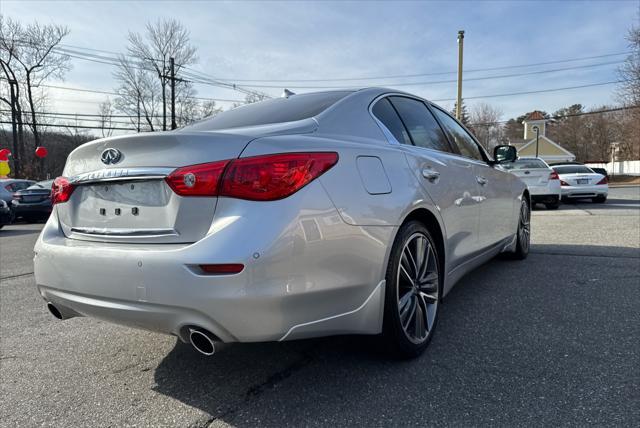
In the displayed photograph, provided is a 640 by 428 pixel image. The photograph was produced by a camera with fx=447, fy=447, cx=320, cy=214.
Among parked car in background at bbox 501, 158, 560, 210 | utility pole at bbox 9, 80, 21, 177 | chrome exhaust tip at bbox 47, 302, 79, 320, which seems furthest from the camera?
utility pole at bbox 9, 80, 21, 177

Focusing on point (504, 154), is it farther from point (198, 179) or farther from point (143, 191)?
point (143, 191)

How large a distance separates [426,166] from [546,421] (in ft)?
4.89

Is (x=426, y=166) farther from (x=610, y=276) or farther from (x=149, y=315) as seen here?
(x=610, y=276)

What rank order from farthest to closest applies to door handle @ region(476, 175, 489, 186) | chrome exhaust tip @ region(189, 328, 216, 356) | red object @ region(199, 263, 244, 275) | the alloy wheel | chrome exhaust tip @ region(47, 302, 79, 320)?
door handle @ region(476, 175, 489, 186) < the alloy wheel < chrome exhaust tip @ region(47, 302, 79, 320) < chrome exhaust tip @ region(189, 328, 216, 356) < red object @ region(199, 263, 244, 275)

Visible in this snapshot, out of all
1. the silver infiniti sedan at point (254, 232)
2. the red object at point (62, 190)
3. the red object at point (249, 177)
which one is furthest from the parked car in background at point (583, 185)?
the red object at point (62, 190)

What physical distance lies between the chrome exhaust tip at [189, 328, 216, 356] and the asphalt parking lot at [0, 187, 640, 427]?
0.34 metres

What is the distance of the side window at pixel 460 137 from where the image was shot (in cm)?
371

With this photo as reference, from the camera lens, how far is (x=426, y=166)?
277 centimetres

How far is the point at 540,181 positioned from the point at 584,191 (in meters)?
2.64

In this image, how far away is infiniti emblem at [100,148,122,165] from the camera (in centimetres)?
216

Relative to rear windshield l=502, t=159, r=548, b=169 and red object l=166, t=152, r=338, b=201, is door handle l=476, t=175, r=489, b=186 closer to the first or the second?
red object l=166, t=152, r=338, b=201

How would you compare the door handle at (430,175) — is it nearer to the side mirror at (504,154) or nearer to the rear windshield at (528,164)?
the side mirror at (504,154)

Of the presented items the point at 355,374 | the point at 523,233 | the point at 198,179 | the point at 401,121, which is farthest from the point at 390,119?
the point at 523,233

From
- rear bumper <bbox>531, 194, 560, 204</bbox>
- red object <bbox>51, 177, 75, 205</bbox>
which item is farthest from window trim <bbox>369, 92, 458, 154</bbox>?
rear bumper <bbox>531, 194, 560, 204</bbox>
